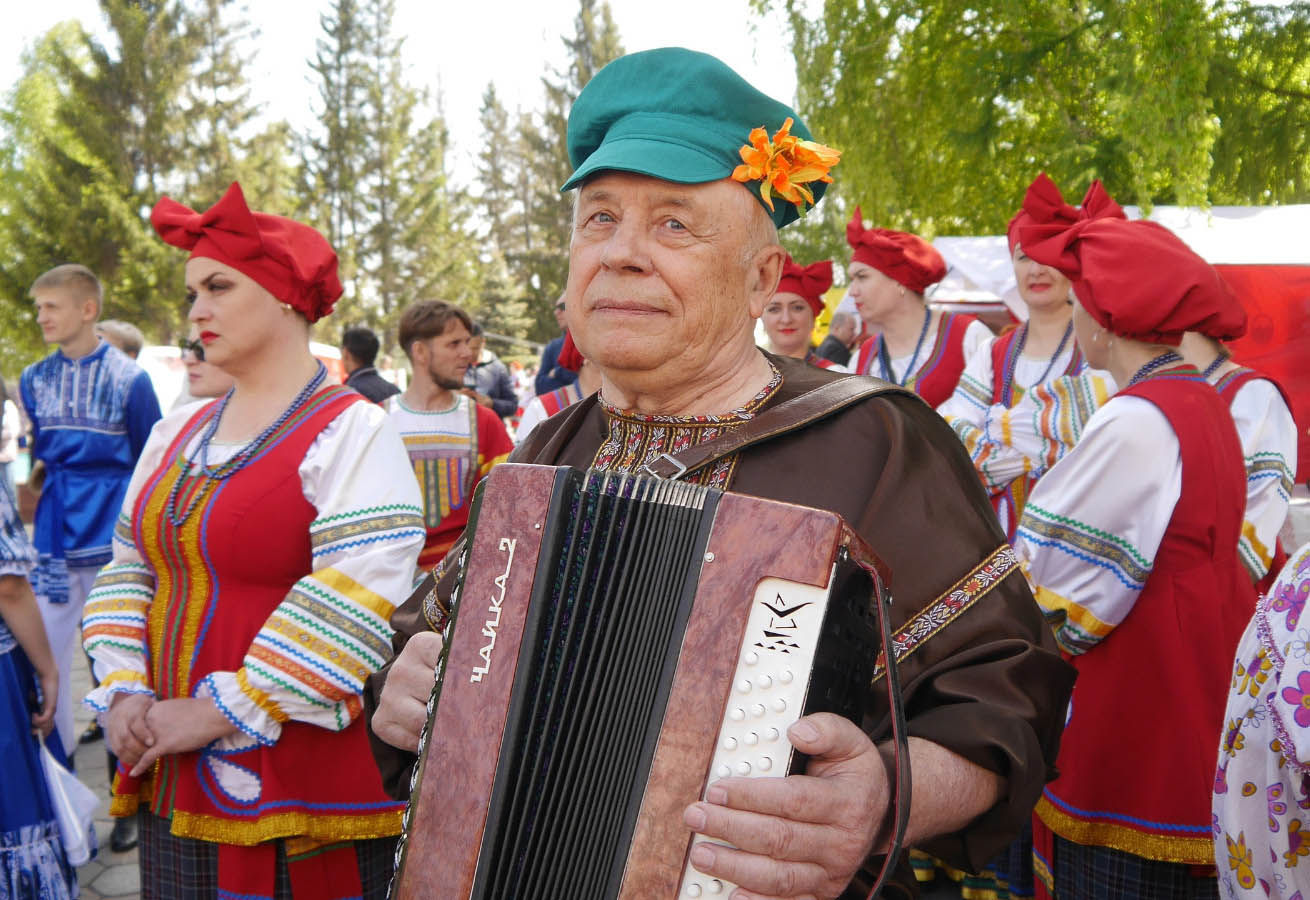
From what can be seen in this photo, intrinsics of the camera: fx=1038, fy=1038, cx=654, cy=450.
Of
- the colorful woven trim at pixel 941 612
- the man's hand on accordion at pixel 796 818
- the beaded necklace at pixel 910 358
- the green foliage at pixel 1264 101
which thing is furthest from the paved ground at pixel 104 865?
the green foliage at pixel 1264 101

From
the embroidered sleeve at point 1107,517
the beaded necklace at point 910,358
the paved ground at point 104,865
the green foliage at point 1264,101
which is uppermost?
the green foliage at point 1264,101

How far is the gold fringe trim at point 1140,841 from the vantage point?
272 cm

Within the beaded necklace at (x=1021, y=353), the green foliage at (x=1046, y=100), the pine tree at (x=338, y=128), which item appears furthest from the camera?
the pine tree at (x=338, y=128)

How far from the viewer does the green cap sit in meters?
1.68

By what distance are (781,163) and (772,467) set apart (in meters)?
0.51

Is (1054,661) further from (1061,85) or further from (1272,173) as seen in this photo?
(1061,85)

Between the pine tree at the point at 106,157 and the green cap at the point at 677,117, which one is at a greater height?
the pine tree at the point at 106,157

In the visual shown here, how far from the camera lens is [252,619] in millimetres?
2666

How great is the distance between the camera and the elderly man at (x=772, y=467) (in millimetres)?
1332

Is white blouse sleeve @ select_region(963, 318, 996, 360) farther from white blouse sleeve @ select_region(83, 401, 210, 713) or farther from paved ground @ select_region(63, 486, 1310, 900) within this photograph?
white blouse sleeve @ select_region(83, 401, 210, 713)

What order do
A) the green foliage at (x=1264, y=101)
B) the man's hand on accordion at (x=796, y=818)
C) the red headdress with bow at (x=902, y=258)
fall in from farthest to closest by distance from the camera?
the green foliage at (x=1264, y=101) → the red headdress with bow at (x=902, y=258) → the man's hand on accordion at (x=796, y=818)

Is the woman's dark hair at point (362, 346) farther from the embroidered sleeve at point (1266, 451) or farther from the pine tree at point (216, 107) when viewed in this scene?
the pine tree at point (216, 107)

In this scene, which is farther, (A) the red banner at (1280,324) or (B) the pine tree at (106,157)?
(B) the pine tree at (106,157)

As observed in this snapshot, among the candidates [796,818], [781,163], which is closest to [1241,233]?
[781,163]
